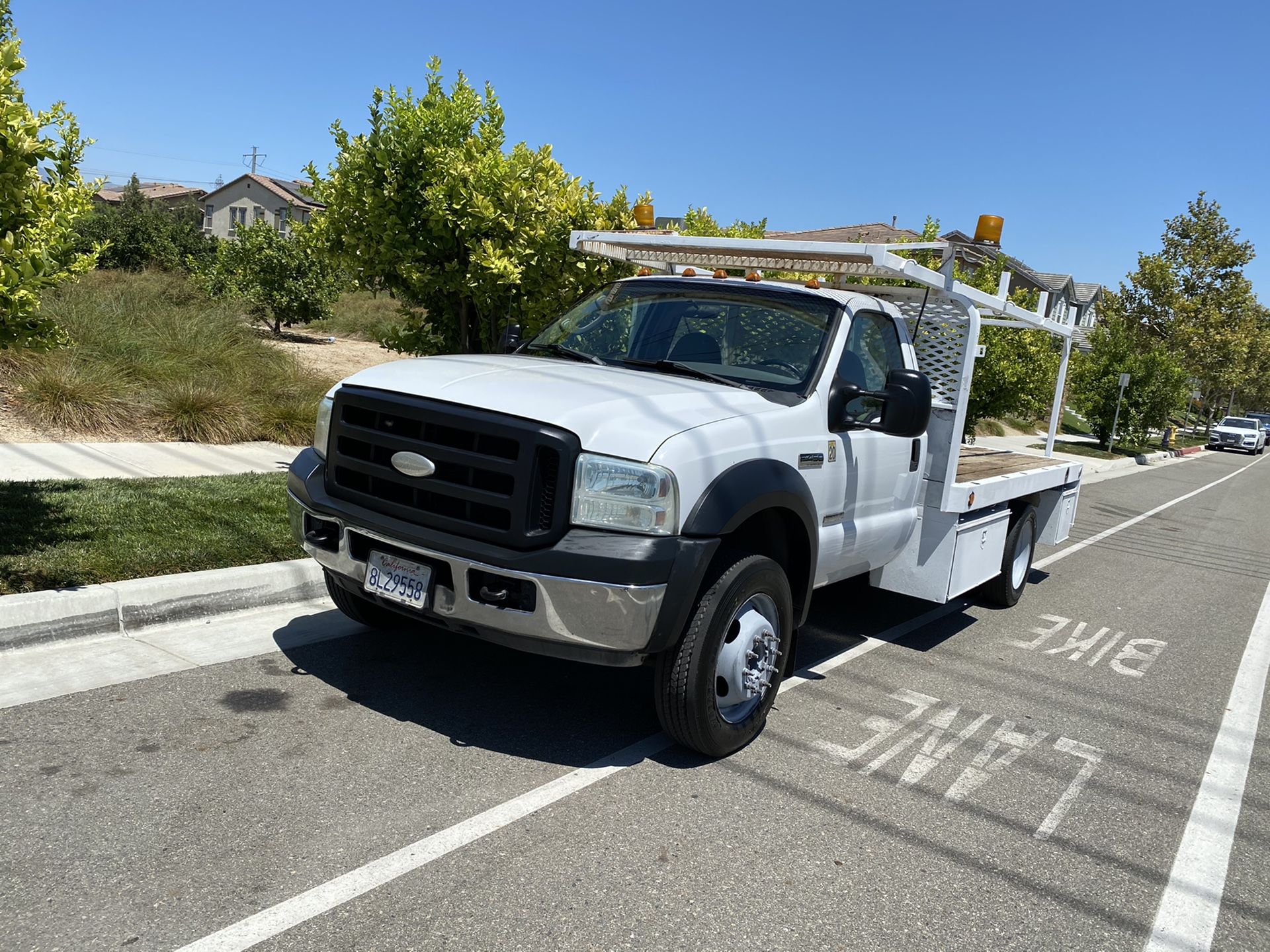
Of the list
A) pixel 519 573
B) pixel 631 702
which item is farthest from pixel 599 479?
pixel 631 702

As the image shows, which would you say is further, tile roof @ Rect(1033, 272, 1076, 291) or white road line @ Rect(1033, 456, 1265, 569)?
tile roof @ Rect(1033, 272, 1076, 291)

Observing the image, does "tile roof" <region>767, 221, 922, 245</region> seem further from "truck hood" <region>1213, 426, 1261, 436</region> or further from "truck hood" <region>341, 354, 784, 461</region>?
"truck hood" <region>1213, 426, 1261, 436</region>

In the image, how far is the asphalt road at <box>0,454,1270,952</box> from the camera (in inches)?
119

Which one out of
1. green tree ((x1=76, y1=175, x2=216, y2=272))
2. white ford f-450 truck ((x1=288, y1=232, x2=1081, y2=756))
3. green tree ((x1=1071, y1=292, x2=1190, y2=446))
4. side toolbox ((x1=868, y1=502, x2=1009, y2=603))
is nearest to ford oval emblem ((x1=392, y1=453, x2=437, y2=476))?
white ford f-450 truck ((x1=288, y1=232, x2=1081, y2=756))

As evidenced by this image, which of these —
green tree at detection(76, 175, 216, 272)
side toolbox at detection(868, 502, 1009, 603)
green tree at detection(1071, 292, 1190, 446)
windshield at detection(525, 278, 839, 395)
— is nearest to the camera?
windshield at detection(525, 278, 839, 395)

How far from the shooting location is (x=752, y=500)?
404 centimetres

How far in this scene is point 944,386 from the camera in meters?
6.31

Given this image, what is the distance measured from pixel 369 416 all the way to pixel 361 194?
4.51m

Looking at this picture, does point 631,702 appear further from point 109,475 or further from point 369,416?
point 109,475

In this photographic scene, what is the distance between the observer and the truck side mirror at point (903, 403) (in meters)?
4.66

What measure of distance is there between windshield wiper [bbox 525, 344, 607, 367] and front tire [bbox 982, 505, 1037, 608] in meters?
3.77

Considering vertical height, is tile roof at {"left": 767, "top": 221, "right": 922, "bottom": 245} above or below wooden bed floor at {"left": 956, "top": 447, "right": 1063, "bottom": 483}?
above

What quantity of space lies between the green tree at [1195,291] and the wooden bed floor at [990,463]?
131 ft

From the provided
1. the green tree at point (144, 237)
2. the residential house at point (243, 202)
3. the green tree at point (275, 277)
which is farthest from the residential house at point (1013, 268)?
the residential house at point (243, 202)
